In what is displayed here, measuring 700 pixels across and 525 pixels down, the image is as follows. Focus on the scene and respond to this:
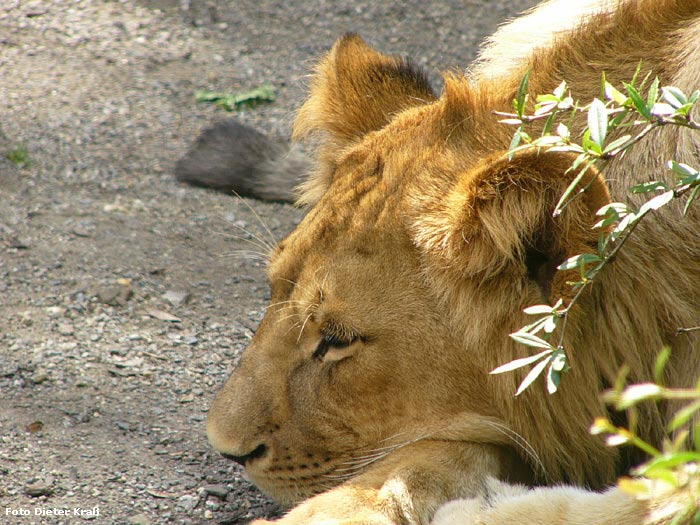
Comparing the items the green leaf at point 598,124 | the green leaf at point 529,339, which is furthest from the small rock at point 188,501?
the green leaf at point 598,124

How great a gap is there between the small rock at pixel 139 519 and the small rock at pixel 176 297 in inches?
49.3

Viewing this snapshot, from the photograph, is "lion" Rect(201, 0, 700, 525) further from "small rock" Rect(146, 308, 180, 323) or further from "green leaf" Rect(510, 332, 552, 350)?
"small rock" Rect(146, 308, 180, 323)

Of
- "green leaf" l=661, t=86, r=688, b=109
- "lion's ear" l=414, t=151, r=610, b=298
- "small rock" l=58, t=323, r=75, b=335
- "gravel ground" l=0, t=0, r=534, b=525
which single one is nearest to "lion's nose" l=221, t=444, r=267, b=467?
"gravel ground" l=0, t=0, r=534, b=525

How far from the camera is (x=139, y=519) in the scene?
2.53m

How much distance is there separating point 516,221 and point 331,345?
0.61 meters

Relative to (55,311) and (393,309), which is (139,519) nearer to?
(393,309)

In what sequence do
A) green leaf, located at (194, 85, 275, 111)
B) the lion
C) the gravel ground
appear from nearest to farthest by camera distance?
1. the lion
2. the gravel ground
3. green leaf, located at (194, 85, 275, 111)

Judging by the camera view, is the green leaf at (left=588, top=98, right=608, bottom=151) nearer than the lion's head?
Yes

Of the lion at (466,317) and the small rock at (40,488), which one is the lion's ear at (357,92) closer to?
the lion at (466,317)

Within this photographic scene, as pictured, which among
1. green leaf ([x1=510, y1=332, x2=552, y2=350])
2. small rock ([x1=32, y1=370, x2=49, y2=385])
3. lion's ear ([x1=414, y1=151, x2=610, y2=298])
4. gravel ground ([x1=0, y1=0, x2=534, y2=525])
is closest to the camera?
green leaf ([x1=510, y1=332, x2=552, y2=350])

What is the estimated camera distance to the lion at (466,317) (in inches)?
82.7

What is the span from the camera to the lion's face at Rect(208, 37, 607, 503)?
6.99ft

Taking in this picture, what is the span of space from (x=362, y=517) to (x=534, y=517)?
1.24ft

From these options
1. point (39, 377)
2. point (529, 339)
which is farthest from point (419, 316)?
point (39, 377)
